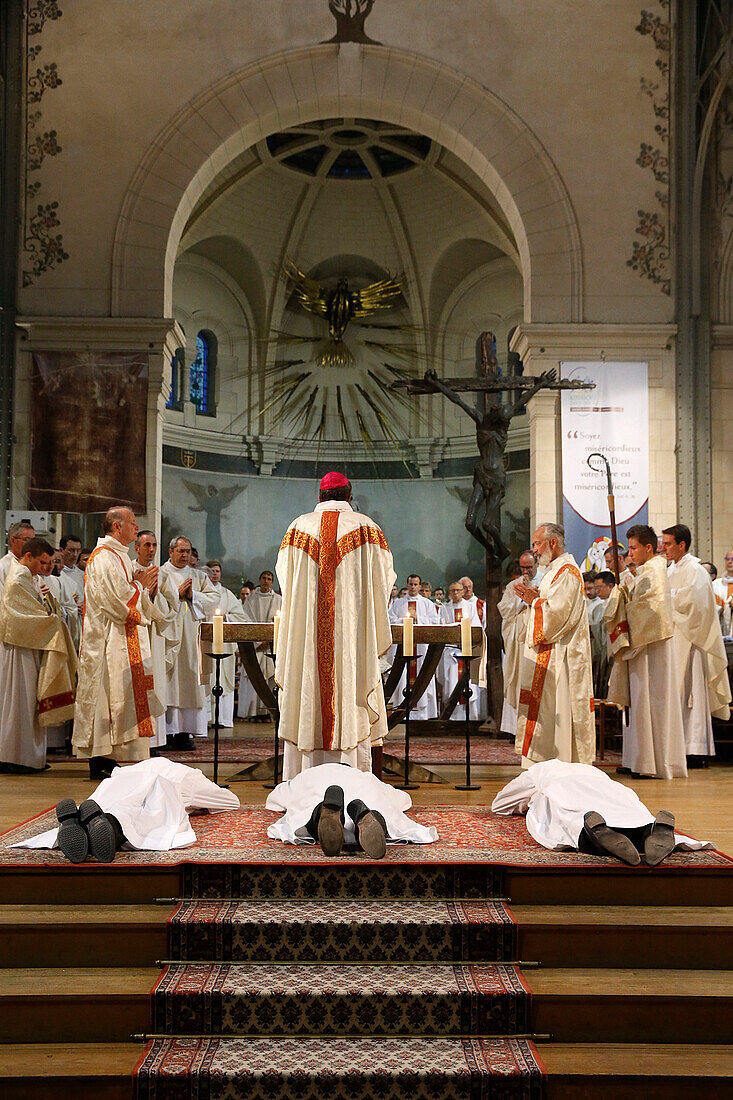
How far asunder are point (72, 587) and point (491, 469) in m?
4.21

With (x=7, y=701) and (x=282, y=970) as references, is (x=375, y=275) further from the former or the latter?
(x=282, y=970)

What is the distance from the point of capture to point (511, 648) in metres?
10.5

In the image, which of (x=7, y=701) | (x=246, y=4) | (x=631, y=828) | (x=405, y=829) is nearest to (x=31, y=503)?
(x=7, y=701)

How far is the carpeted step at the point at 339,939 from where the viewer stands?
4.04 m

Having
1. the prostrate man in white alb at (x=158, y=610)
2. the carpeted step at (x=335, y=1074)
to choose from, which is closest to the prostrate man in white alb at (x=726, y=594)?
the prostrate man in white alb at (x=158, y=610)

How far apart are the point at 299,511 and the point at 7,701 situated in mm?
13195

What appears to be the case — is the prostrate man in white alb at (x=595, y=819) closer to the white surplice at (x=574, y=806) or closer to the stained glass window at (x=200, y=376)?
the white surplice at (x=574, y=806)

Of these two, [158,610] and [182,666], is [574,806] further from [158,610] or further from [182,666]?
[182,666]

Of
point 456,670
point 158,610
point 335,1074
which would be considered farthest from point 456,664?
point 335,1074

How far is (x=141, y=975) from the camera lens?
3.96 metres

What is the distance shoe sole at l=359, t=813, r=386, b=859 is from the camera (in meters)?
4.32

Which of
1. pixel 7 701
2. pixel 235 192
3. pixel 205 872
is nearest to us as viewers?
pixel 205 872

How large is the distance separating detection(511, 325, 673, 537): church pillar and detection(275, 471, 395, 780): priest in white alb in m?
6.25

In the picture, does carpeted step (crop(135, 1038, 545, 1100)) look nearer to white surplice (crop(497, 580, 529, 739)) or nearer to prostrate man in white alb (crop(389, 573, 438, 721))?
white surplice (crop(497, 580, 529, 739))
